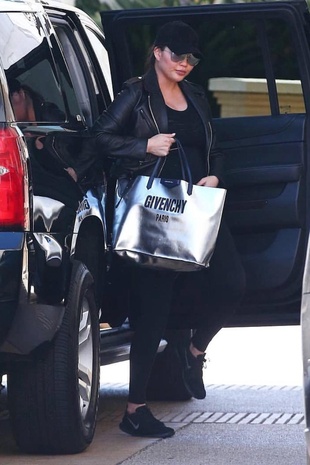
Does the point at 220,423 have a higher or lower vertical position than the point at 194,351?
lower

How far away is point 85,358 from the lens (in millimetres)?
6016

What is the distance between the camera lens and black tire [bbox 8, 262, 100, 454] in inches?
223

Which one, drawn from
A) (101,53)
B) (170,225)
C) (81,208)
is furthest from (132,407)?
(101,53)

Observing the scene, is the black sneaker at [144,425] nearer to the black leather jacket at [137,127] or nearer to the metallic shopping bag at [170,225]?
the metallic shopping bag at [170,225]

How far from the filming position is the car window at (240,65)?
265 inches

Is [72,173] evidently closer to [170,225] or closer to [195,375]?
[170,225]

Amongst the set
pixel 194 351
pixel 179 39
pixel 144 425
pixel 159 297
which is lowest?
pixel 144 425

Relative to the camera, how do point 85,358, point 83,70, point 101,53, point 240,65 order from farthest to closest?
point 240,65 → point 101,53 → point 83,70 → point 85,358

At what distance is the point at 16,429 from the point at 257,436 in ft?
4.00

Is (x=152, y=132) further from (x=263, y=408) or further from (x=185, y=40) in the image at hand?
(x=263, y=408)

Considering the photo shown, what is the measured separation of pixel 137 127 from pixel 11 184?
3.69 ft

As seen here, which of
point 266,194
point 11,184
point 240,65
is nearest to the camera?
point 11,184

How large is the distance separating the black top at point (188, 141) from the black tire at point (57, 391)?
645mm

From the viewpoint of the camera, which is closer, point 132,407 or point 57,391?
point 57,391
